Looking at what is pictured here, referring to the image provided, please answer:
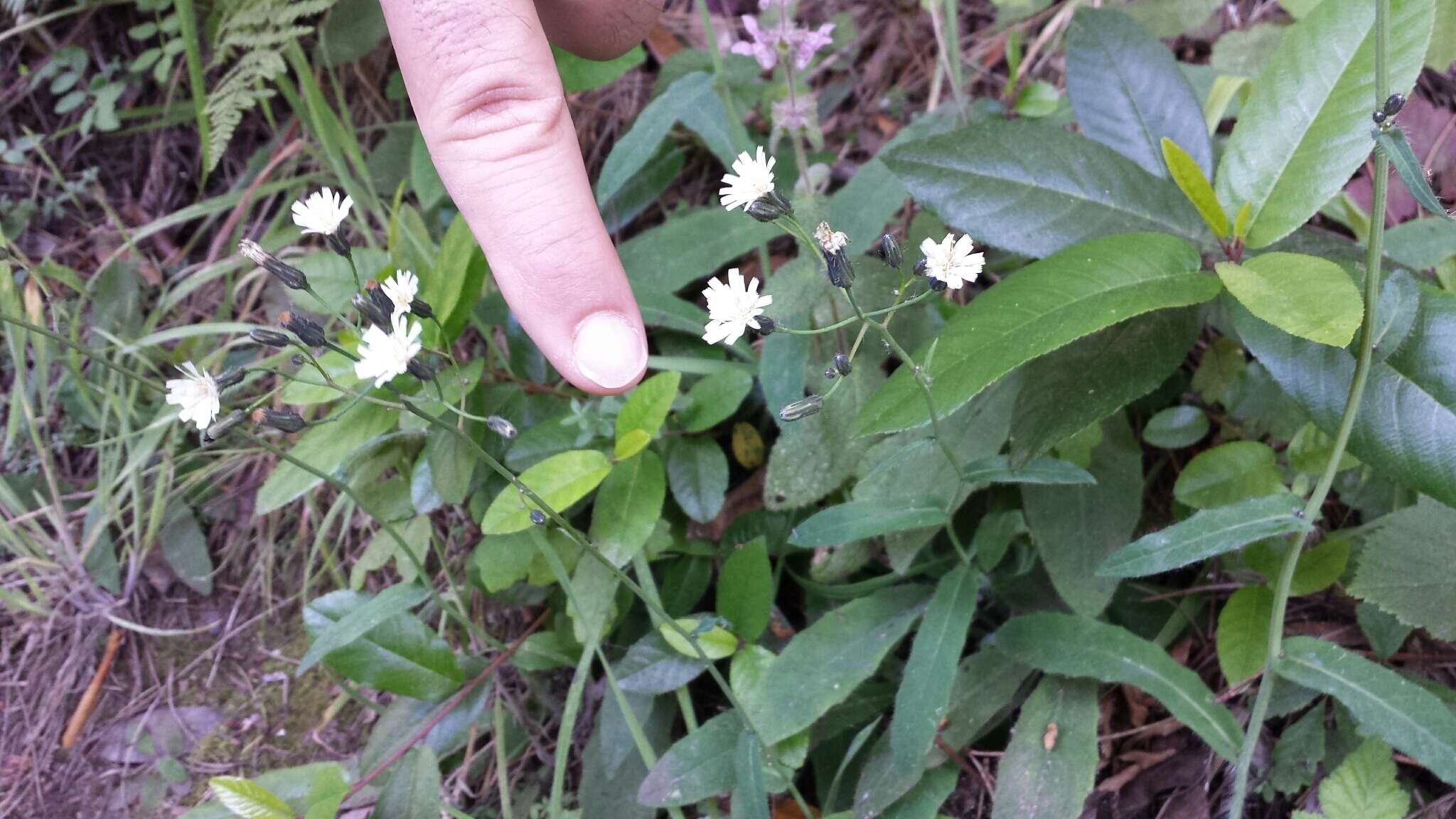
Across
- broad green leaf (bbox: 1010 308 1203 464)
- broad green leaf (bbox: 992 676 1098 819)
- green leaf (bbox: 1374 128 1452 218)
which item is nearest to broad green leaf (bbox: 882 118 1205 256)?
broad green leaf (bbox: 1010 308 1203 464)

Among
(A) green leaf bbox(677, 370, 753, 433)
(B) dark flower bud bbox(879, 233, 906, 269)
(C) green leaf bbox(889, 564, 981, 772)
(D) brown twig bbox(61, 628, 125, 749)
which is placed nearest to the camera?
(B) dark flower bud bbox(879, 233, 906, 269)

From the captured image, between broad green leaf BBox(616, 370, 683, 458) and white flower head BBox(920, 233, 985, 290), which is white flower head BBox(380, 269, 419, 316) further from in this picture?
white flower head BBox(920, 233, 985, 290)

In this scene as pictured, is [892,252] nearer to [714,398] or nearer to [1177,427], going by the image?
[714,398]

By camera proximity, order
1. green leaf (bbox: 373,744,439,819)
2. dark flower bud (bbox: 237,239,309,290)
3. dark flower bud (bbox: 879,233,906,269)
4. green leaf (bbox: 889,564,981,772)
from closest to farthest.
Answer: dark flower bud (bbox: 879,233,906,269)
dark flower bud (bbox: 237,239,309,290)
green leaf (bbox: 889,564,981,772)
green leaf (bbox: 373,744,439,819)

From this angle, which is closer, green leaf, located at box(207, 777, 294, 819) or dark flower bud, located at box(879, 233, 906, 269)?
dark flower bud, located at box(879, 233, 906, 269)

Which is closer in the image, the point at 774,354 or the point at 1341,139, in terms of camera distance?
the point at 1341,139

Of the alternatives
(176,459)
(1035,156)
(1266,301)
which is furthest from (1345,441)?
(176,459)

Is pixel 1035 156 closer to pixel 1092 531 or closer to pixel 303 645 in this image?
pixel 1092 531

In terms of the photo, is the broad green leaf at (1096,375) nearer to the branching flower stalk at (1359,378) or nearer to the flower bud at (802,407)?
the branching flower stalk at (1359,378)
